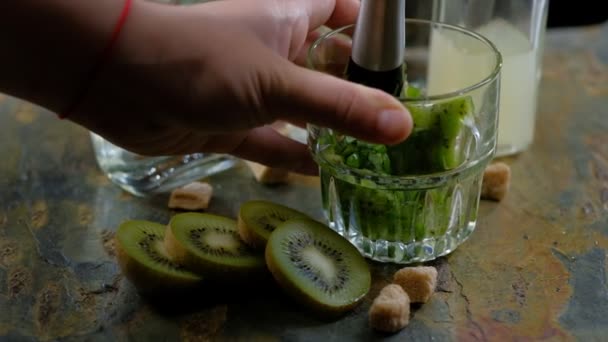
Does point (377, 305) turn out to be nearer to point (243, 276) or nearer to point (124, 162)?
point (243, 276)

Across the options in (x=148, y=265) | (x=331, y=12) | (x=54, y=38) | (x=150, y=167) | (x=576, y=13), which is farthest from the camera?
(x=576, y=13)

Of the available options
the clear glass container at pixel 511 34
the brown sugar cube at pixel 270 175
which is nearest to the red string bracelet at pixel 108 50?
the brown sugar cube at pixel 270 175

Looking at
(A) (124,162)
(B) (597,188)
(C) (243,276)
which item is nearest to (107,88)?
(C) (243,276)

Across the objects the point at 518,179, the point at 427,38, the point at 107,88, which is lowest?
the point at 518,179

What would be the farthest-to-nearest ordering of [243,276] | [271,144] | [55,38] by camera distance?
[271,144]
[243,276]
[55,38]

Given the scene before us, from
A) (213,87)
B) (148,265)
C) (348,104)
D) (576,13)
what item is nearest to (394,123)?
(348,104)

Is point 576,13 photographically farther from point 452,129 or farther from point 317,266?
point 317,266
